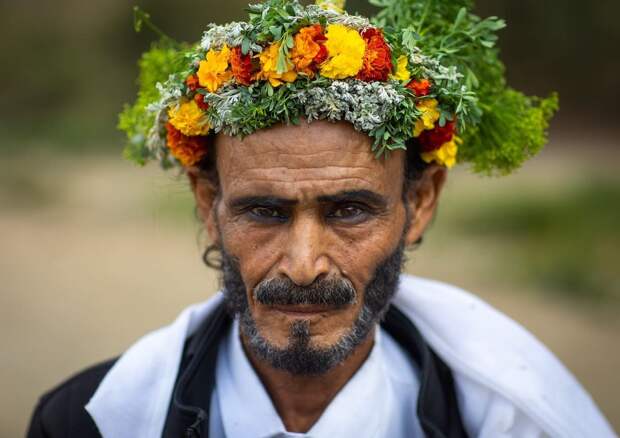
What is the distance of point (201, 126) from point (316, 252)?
2.20ft

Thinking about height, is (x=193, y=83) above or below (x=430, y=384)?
above

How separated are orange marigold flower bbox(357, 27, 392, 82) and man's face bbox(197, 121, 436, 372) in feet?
0.66

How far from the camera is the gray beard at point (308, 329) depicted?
3.04 meters

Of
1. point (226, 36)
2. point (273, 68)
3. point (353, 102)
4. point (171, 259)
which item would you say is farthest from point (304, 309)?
point (171, 259)

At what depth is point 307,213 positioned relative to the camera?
2961 millimetres

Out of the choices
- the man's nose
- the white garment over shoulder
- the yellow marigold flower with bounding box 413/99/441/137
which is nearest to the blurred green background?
the white garment over shoulder

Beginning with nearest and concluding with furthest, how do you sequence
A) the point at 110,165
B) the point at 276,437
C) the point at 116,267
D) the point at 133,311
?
the point at 276,437, the point at 133,311, the point at 116,267, the point at 110,165

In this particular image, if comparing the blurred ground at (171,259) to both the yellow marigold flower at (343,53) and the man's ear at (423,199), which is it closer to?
the man's ear at (423,199)

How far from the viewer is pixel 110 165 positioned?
14.6m

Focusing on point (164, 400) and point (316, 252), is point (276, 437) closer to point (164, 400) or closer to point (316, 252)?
point (164, 400)

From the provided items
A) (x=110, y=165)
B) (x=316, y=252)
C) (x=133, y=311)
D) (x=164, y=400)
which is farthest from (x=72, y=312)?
(x=316, y=252)

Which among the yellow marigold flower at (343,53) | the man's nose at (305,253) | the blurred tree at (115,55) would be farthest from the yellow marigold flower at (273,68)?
the blurred tree at (115,55)

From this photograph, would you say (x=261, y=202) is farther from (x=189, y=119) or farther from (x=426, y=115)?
(x=426, y=115)

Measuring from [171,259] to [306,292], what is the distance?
8464mm
